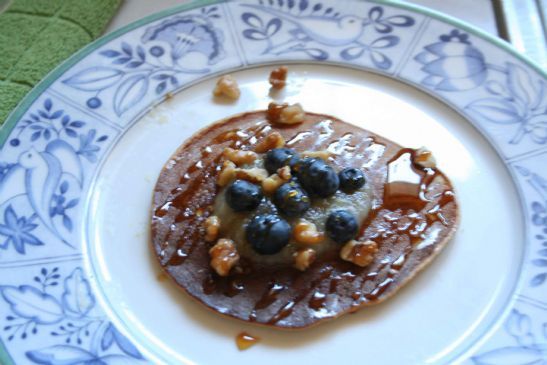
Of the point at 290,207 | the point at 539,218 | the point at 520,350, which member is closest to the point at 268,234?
the point at 290,207

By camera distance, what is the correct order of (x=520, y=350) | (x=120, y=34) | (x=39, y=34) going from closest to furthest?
(x=520, y=350)
(x=120, y=34)
(x=39, y=34)

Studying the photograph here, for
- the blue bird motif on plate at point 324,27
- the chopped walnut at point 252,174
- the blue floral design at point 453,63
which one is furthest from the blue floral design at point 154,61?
the blue floral design at point 453,63

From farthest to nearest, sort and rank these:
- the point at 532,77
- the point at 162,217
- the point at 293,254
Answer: the point at 532,77 < the point at 162,217 < the point at 293,254

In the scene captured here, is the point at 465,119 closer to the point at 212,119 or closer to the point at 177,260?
the point at 212,119

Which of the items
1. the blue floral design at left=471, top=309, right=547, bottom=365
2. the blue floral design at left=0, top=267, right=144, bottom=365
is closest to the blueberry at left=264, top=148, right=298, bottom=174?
the blue floral design at left=0, top=267, right=144, bottom=365

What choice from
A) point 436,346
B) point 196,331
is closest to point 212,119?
point 196,331

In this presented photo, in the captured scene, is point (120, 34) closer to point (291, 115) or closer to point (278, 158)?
point (291, 115)

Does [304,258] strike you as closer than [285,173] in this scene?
Yes

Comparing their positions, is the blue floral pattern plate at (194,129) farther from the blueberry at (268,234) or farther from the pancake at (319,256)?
the blueberry at (268,234)
